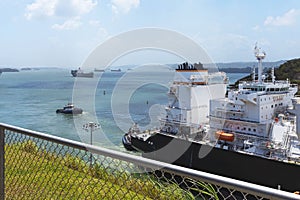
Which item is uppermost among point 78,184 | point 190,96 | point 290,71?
point 290,71

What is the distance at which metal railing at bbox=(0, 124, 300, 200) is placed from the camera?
1.14 meters

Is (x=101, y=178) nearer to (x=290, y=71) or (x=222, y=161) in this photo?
(x=222, y=161)

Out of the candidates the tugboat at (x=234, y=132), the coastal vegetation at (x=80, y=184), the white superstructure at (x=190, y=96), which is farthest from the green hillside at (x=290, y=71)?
the coastal vegetation at (x=80, y=184)

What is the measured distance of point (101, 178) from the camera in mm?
2660

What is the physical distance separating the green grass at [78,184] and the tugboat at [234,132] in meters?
8.44

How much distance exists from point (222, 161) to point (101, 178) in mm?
9606

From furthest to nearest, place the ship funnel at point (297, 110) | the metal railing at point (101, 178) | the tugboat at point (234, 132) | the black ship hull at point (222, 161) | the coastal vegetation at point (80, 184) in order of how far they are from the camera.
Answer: the ship funnel at point (297, 110) → the tugboat at point (234, 132) → the black ship hull at point (222, 161) → the coastal vegetation at point (80, 184) → the metal railing at point (101, 178)

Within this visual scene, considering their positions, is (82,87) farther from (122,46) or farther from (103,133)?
(103,133)

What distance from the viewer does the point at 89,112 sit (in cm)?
2627

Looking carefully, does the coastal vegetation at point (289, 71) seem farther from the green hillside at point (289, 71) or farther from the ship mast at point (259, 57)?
the ship mast at point (259, 57)

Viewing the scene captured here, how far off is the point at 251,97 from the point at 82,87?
23.1 ft

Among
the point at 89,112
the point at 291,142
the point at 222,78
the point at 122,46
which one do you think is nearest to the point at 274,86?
the point at 291,142

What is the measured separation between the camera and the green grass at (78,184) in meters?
2.21

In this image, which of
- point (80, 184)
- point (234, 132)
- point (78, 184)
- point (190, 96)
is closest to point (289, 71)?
point (190, 96)
